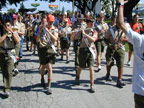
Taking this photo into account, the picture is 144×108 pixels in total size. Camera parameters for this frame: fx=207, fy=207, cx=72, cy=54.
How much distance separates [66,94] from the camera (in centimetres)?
517

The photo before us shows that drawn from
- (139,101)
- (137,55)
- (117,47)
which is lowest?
(139,101)

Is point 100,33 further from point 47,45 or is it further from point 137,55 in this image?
point 137,55

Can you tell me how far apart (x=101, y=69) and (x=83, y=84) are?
1.97m

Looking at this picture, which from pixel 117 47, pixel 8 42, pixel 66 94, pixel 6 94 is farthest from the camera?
pixel 117 47

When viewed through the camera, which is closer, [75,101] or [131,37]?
[131,37]

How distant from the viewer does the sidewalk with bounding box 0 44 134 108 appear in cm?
461

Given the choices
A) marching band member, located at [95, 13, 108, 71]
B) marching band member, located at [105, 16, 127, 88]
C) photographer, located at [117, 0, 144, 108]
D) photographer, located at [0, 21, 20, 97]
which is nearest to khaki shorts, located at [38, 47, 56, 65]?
photographer, located at [0, 21, 20, 97]

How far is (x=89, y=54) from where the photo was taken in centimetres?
552

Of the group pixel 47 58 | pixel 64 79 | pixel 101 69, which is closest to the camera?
pixel 47 58

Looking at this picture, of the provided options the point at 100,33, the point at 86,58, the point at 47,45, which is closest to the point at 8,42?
the point at 47,45

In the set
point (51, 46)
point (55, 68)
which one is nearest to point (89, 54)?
point (51, 46)

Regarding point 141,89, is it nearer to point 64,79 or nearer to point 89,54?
point 89,54

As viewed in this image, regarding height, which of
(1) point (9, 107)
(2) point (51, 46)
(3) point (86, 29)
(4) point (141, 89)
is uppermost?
(3) point (86, 29)

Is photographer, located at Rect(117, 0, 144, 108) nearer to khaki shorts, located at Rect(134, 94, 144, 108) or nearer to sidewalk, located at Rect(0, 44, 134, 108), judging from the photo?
khaki shorts, located at Rect(134, 94, 144, 108)
